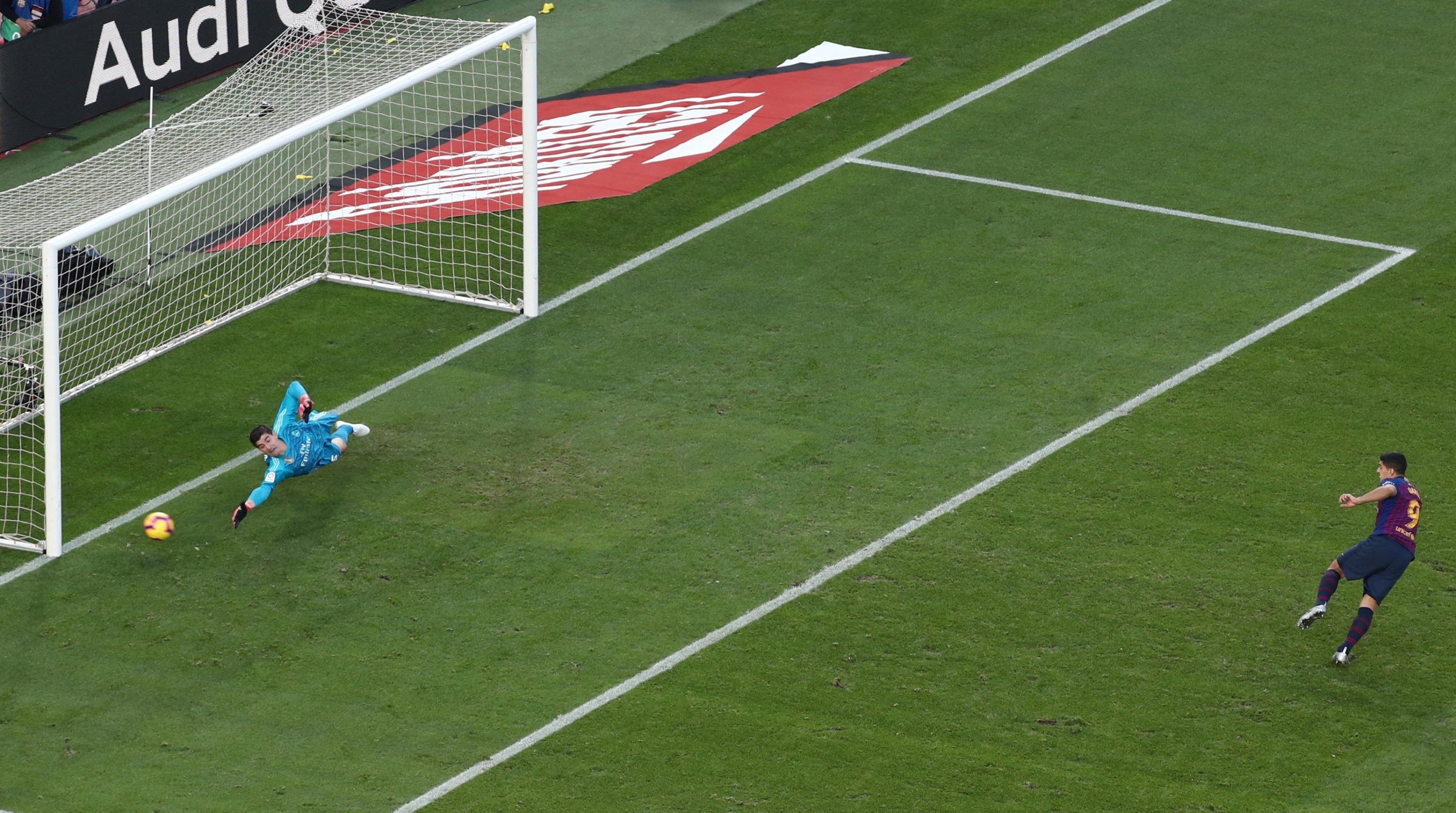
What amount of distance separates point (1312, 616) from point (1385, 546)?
2.05ft

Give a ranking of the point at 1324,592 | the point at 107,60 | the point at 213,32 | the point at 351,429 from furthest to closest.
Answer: the point at 213,32 → the point at 107,60 → the point at 351,429 → the point at 1324,592

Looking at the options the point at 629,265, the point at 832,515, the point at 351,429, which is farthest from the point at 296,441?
the point at 629,265

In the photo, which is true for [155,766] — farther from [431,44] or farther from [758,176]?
[758,176]

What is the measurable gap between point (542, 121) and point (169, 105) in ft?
12.9

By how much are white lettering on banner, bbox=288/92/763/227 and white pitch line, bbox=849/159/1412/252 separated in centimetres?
210

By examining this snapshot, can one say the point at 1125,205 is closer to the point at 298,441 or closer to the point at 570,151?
the point at 570,151

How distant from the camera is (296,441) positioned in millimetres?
14562

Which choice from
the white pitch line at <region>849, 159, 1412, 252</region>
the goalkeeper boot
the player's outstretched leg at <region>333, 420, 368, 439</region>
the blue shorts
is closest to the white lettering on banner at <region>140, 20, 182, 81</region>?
the white pitch line at <region>849, 159, 1412, 252</region>

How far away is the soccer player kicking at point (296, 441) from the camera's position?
14.2 m

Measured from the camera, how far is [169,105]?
21.9 meters

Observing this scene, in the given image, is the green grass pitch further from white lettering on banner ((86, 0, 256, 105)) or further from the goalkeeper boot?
white lettering on banner ((86, 0, 256, 105))

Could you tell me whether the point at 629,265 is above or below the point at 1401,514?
below

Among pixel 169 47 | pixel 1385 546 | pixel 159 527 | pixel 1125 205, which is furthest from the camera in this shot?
pixel 169 47

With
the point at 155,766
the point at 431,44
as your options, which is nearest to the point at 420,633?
the point at 155,766
